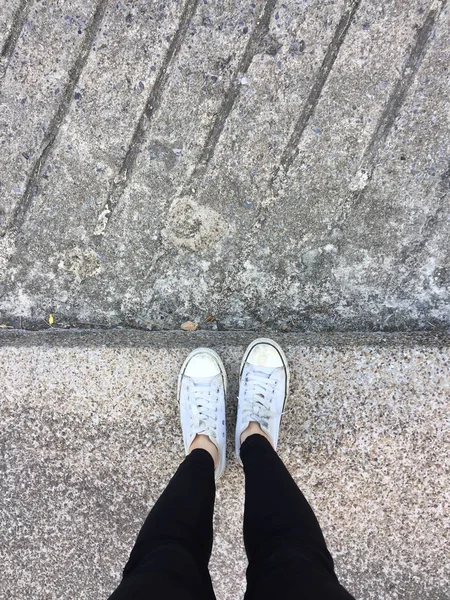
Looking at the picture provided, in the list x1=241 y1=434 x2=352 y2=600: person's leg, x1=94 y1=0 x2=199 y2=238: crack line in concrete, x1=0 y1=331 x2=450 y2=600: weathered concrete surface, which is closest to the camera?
x1=241 y1=434 x2=352 y2=600: person's leg

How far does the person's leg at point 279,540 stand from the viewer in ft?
3.68

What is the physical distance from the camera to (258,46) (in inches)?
70.3

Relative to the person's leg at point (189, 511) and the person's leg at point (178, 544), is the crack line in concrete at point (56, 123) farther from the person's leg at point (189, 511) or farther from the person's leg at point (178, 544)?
the person's leg at point (178, 544)

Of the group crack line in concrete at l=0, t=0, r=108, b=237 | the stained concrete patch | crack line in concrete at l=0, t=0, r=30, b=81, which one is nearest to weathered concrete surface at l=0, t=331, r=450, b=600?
the stained concrete patch

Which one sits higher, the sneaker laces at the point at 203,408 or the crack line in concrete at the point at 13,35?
the crack line in concrete at the point at 13,35

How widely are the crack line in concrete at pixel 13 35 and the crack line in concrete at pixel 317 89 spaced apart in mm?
1300

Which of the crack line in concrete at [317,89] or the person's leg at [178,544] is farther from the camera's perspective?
the crack line in concrete at [317,89]

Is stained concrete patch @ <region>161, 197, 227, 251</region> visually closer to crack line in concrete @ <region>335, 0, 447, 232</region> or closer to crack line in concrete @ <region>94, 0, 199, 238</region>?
crack line in concrete @ <region>94, 0, 199, 238</region>

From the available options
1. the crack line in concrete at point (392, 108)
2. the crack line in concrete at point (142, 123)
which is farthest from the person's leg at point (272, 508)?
the crack line in concrete at point (142, 123)

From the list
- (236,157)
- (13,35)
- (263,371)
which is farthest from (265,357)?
(13,35)

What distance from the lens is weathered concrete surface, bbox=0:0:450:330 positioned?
1770 mm

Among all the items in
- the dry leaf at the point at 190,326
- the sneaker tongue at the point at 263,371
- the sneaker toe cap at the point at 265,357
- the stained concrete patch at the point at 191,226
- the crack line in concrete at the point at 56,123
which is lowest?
the sneaker tongue at the point at 263,371

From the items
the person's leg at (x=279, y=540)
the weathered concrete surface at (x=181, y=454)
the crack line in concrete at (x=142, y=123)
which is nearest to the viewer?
the person's leg at (x=279, y=540)

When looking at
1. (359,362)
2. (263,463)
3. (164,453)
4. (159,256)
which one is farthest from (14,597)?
(359,362)
